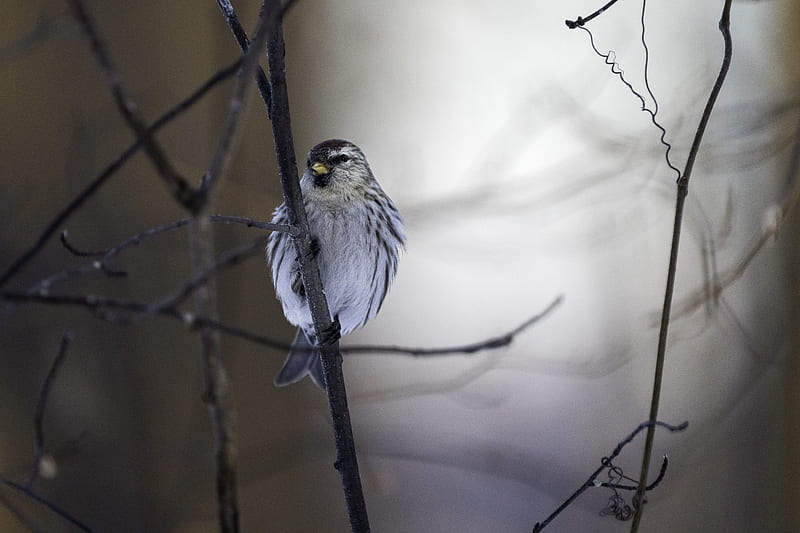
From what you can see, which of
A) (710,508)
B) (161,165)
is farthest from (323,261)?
(710,508)

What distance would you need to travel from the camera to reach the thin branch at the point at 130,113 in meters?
0.41

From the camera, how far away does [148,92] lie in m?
2.26

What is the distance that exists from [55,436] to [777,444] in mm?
2205

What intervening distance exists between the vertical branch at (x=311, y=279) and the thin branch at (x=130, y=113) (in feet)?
1.06

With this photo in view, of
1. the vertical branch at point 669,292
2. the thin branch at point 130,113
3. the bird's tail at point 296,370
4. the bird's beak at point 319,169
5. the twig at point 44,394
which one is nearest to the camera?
the thin branch at point 130,113

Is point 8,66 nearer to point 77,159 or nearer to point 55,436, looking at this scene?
point 77,159

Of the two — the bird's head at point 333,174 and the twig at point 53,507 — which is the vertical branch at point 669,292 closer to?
the twig at point 53,507

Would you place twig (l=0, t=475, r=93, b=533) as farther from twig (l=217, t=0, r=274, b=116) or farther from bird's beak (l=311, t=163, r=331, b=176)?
bird's beak (l=311, t=163, r=331, b=176)

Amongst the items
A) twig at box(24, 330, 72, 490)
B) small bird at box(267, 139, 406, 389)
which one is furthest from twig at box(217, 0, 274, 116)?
small bird at box(267, 139, 406, 389)

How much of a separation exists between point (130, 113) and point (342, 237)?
1.26 metres

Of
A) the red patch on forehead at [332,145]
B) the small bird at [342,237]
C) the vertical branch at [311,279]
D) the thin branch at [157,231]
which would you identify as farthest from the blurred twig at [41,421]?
the red patch on forehead at [332,145]

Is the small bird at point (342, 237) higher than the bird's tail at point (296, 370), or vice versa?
the small bird at point (342, 237)

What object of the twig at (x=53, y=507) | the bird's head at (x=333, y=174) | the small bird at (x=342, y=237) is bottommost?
the twig at (x=53, y=507)

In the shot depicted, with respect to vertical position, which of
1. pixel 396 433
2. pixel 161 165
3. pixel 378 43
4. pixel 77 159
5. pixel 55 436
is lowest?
pixel 161 165
